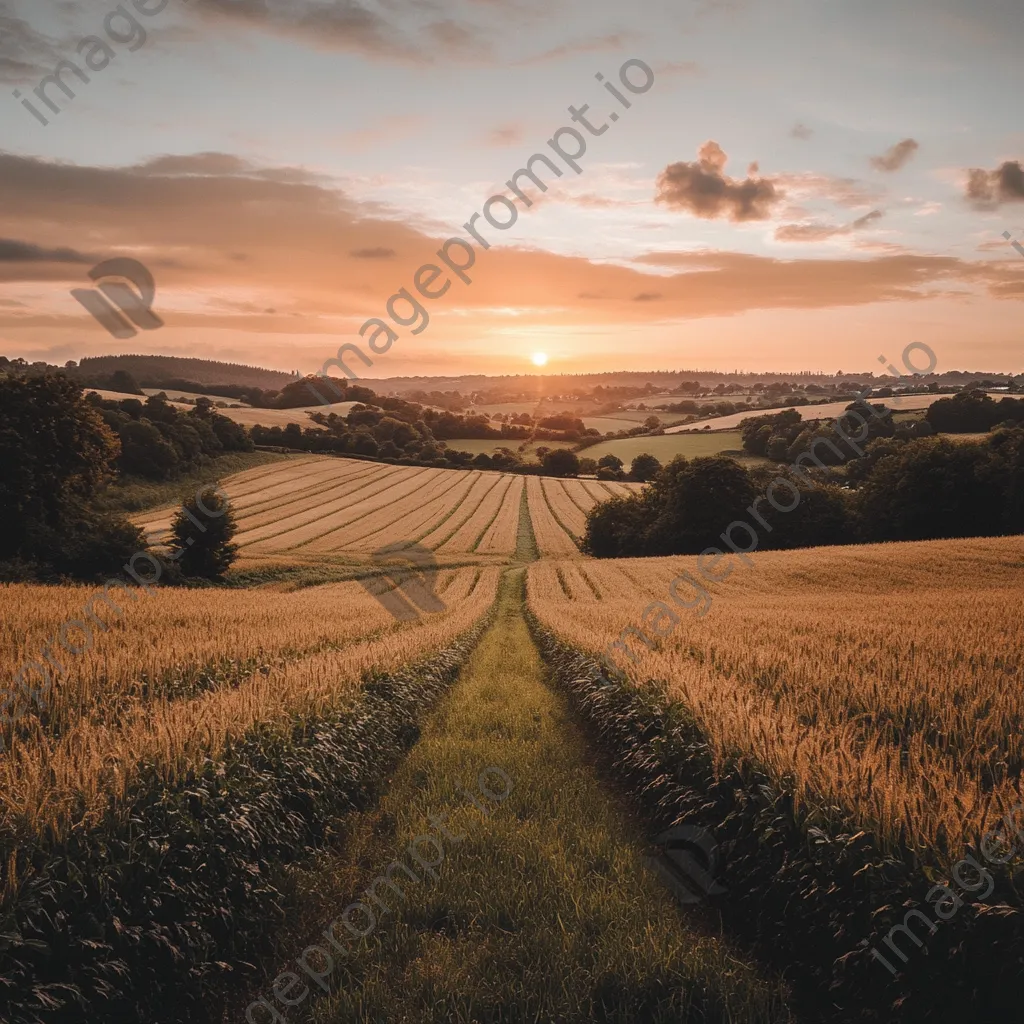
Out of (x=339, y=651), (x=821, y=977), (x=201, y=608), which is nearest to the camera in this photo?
(x=821, y=977)

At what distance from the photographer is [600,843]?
21.5 feet

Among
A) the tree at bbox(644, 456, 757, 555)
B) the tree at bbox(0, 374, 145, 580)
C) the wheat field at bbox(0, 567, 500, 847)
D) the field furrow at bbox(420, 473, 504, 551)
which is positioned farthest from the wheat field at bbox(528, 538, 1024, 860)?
the tree at bbox(644, 456, 757, 555)

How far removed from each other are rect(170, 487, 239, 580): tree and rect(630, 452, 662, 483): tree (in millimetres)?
71523

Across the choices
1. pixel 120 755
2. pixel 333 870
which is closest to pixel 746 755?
pixel 333 870

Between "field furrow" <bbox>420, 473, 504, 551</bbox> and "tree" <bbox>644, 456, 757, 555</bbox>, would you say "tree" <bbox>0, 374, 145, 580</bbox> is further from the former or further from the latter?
"tree" <bbox>644, 456, 757, 555</bbox>

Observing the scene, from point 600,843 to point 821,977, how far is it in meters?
2.33

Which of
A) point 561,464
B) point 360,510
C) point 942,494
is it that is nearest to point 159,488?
point 360,510

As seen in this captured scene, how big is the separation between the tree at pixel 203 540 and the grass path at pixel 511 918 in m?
35.1

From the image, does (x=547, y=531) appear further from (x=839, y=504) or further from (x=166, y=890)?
(x=166, y=890)

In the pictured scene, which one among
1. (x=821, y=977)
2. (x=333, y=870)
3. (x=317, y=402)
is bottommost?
(x=333, y=870)

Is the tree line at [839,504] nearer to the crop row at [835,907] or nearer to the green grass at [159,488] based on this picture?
the green grass at [159,488]

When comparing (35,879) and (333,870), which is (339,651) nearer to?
(333,870)

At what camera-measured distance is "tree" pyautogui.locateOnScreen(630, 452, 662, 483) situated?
334 feet

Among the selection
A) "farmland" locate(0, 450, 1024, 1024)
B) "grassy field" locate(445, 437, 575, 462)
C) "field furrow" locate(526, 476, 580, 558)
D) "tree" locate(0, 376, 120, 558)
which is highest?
"grassy field" locate(445, 437, 575, 462)
